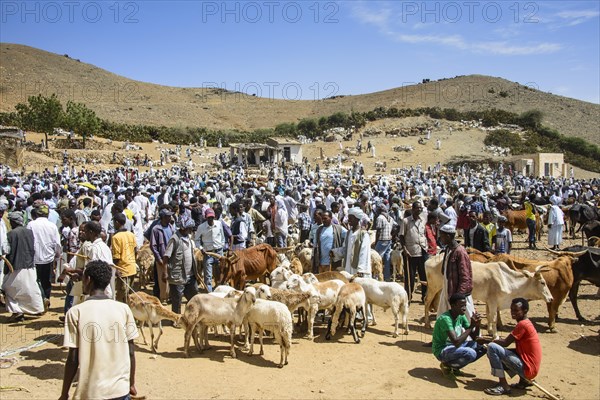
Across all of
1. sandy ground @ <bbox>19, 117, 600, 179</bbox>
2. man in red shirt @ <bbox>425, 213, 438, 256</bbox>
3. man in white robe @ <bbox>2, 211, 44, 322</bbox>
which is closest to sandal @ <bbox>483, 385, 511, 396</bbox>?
man in red shirt @ <bbox>425, 213, 438, 256</bbox>

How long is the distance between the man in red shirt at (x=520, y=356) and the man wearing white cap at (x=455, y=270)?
2.18 feet

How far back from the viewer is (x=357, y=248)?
8922mm

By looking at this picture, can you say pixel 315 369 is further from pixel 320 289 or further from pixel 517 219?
pixel 517 219

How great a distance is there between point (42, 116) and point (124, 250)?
4863cm

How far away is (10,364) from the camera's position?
6508 mm

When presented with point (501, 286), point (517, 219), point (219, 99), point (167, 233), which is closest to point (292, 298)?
point (167, 233)

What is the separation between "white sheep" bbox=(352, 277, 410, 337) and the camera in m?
8.18

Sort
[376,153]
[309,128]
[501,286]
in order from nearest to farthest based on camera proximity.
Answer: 1. [501,286]
2. [376,153]
3. [309,128]

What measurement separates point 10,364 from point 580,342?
881 cm

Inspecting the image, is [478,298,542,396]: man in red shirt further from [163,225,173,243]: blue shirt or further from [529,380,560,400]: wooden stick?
[163,225,173,243]: blue shirt

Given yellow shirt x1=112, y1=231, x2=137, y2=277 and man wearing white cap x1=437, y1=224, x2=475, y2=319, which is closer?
man wearing white cap x1=437, y1=224, x2=475, y2=319

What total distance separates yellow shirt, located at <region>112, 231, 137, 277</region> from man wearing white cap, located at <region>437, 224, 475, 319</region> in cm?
489

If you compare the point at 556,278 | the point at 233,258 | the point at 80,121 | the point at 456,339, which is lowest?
the point at 456,339

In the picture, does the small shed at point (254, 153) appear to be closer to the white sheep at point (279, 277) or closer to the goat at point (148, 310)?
the white sheep at point (279, 277)
